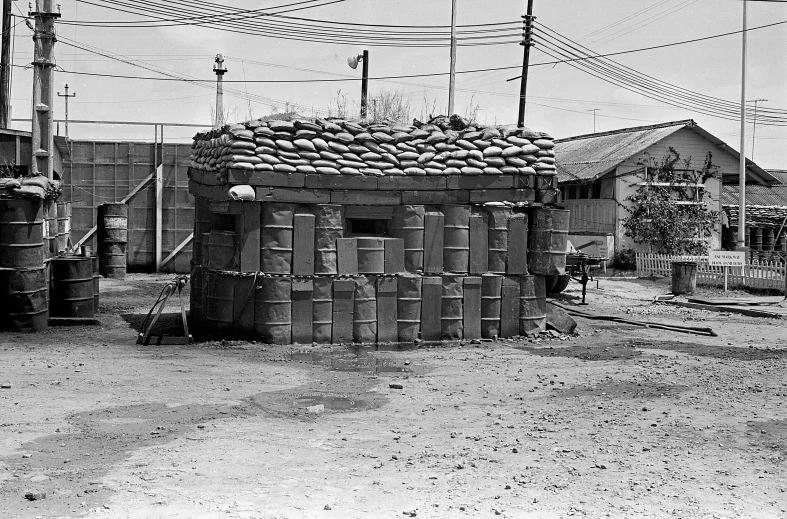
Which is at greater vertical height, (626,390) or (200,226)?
(200,226)

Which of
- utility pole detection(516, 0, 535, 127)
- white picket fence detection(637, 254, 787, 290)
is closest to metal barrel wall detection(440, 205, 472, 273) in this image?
white picket fence detection(637, 254, 787, 290)

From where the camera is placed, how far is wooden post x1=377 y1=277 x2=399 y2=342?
14266 mm

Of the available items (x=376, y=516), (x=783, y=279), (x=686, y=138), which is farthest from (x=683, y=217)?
(x=376, y=516)

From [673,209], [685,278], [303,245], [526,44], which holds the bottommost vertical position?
[685,278]

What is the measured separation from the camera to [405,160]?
1421cm

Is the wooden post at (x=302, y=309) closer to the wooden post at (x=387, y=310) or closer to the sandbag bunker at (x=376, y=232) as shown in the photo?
the sandbag bunker at (x=376, y=232)

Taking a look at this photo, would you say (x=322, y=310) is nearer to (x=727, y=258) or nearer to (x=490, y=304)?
(x=490, y=304)

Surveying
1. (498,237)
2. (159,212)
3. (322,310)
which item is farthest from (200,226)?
(159,212)

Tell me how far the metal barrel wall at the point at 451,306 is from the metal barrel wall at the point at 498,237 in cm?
63

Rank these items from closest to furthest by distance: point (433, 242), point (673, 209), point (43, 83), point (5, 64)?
point (433, 242) → point (43, 83) → point (5, 64) → point (673, 209)

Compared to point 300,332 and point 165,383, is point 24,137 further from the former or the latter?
point 165,383

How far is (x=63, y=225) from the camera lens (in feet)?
82.6

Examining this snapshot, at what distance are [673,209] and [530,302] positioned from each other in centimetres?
2040

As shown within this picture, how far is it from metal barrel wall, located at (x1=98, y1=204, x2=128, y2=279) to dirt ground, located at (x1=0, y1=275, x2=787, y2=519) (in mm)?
11451
